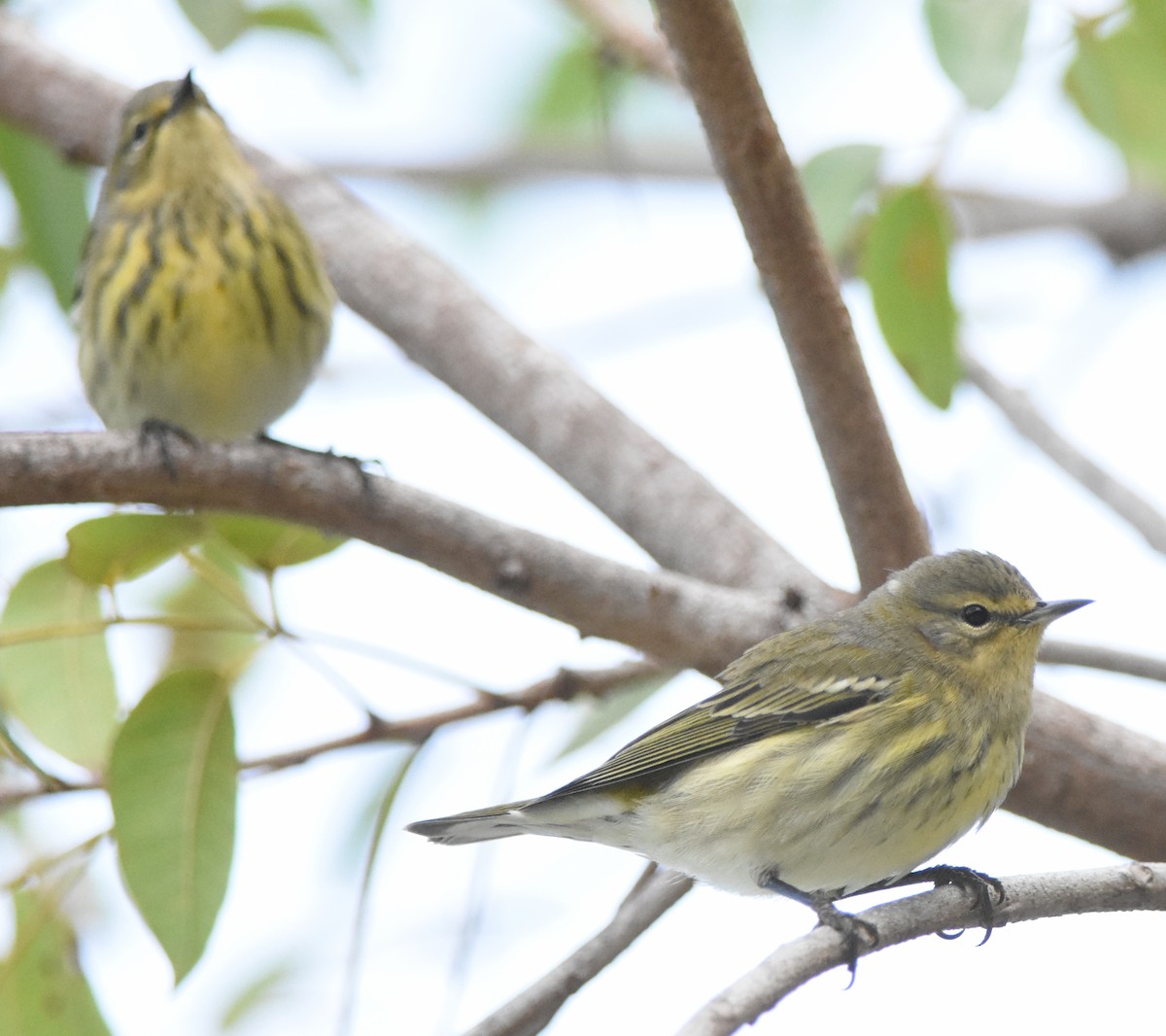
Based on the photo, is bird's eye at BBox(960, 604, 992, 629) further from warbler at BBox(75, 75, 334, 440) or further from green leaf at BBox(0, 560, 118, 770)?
green leaf at BBox(0, 560, 118, 770)

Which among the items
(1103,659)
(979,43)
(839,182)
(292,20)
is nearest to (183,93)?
(292,20)

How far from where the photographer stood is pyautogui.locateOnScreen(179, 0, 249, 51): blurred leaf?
332 centimetres

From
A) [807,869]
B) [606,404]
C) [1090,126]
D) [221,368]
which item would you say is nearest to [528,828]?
[807,869]

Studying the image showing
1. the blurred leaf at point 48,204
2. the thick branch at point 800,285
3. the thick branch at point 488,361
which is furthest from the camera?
the blurred leaf at point 48,204

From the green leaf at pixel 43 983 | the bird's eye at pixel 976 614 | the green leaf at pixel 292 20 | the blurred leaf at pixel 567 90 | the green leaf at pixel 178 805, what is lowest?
the green leaf at pixel 43 983

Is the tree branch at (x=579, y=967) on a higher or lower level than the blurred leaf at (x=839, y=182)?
lower

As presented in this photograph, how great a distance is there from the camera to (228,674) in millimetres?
3232

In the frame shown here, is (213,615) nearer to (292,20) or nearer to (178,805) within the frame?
(178,805)

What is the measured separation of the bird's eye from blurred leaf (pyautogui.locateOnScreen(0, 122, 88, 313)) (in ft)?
8.37

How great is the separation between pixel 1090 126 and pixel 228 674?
89.0 inches

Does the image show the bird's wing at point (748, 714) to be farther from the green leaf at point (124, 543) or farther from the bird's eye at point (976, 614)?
the green leaf at point (124, 543)

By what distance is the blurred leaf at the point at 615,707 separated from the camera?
387cm

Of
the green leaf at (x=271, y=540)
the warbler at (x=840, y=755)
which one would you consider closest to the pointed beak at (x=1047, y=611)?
the warbler at (x=840, y=755)

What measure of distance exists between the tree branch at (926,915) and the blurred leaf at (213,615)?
1.42m
